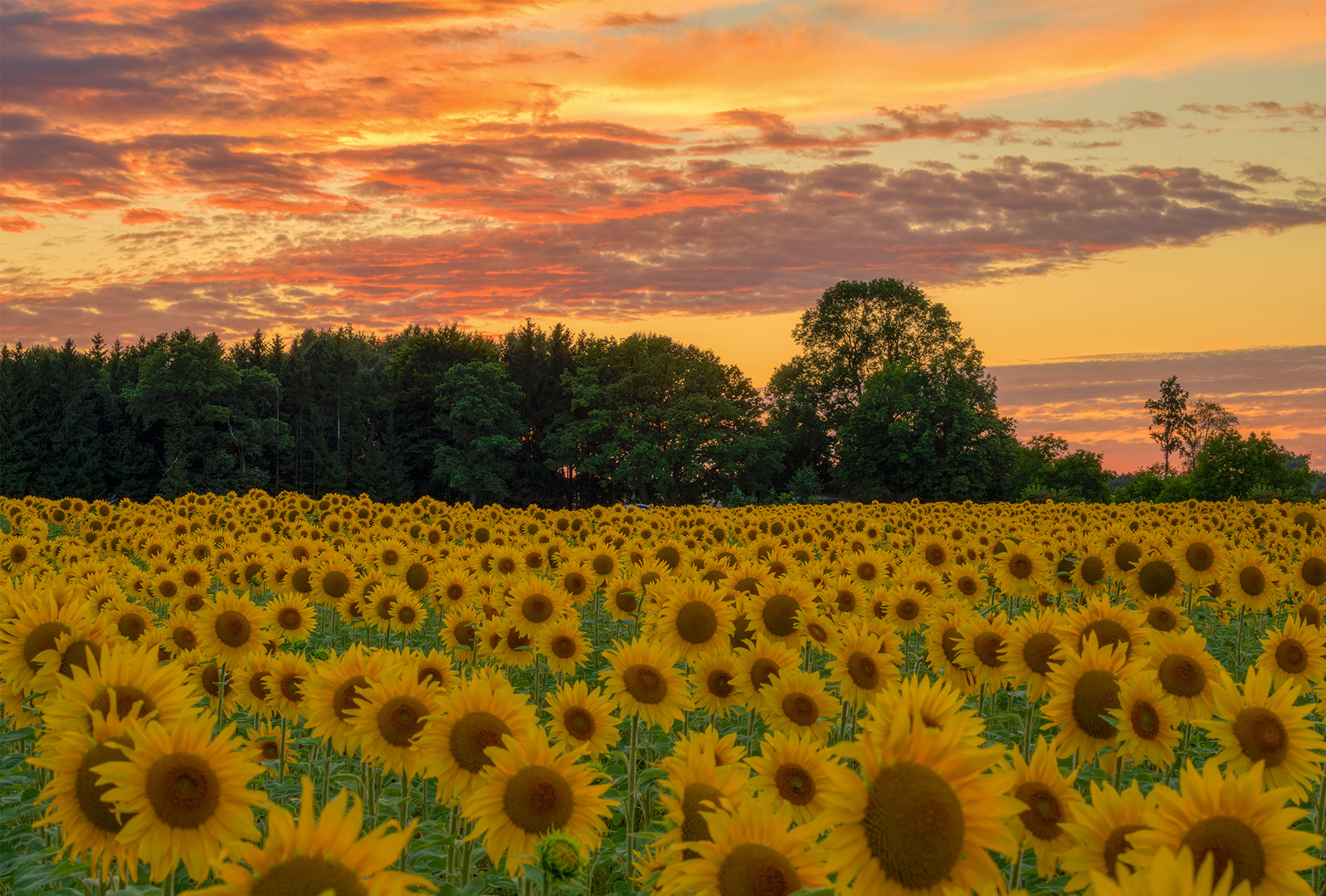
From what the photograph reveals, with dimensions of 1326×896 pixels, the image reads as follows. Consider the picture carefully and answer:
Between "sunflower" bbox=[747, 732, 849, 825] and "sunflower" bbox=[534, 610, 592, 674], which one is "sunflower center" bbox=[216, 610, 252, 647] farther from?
"sunflower" bbox=[747, 732, 849, 825]

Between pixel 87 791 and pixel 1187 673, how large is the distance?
7.58 m

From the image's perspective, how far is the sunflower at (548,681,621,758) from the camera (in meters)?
6.25

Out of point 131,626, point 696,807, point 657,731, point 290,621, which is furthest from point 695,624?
point 131,626

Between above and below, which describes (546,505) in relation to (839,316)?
below

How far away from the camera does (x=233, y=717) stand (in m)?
10.1

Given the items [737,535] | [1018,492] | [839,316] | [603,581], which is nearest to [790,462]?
[839,316]

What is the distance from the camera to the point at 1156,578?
13219 millimetres

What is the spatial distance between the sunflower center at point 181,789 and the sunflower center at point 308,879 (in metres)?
1.26

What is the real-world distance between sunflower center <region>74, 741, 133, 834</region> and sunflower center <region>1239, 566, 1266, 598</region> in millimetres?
14860

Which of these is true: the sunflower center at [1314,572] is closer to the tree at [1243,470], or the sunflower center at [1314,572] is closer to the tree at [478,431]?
the tree at [1243,470]

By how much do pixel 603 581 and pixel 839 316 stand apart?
82.1 m

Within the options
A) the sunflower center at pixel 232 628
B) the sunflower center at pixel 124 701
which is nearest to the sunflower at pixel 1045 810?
the sunflower center at pixel 124 701

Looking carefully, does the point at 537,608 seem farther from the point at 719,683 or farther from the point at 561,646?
the point at 719,683

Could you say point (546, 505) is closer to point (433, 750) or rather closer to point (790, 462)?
point (790, 462)
